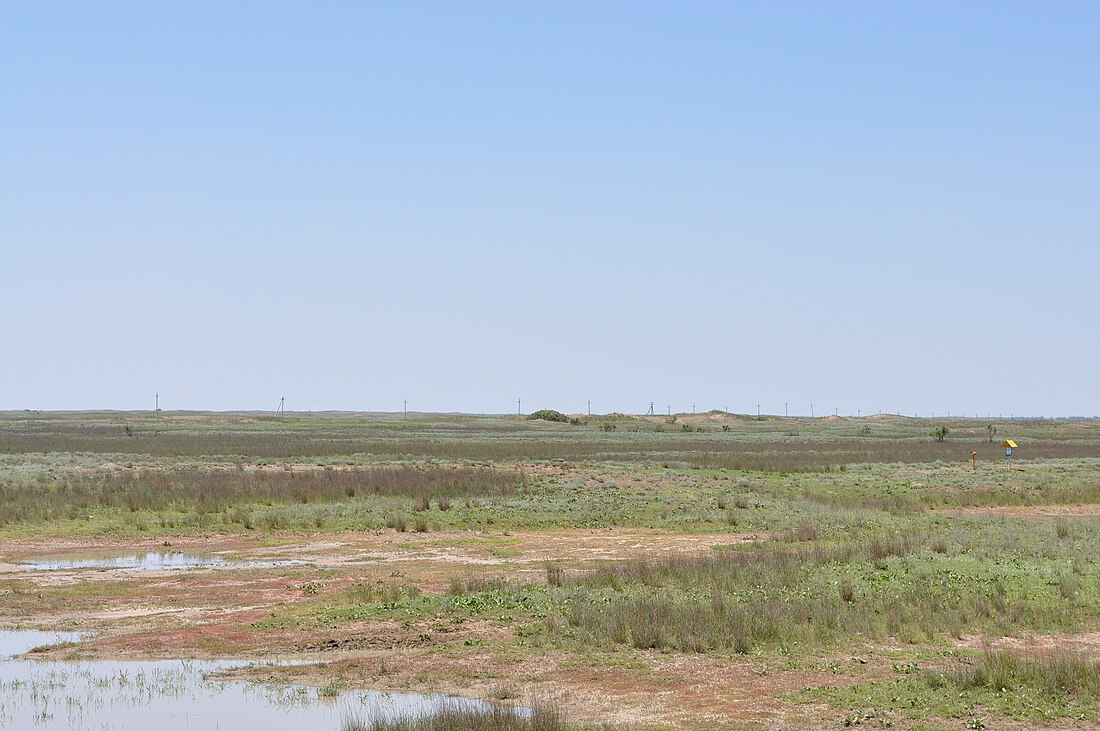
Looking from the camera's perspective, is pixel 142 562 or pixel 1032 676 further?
Result: pixel 142 562

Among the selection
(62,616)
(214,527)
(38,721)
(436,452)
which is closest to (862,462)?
→ (436,452)

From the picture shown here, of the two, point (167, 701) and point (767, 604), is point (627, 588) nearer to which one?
point (767, 604)

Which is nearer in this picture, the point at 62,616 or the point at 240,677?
the point at 240,677

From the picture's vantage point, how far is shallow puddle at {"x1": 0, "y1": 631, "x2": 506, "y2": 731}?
42.2 ft

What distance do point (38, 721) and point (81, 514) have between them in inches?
883

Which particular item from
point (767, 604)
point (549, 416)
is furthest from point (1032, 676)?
point (549, 416)

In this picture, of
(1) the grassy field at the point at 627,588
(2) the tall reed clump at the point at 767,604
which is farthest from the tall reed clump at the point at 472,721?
(2) the tall reed clump at the point at 767,604

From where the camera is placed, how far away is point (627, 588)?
20312 mm

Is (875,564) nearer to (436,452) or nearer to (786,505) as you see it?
(786,505)

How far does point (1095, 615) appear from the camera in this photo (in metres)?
17.3

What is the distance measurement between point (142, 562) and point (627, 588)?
1271cm

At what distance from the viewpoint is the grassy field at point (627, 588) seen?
13.5 m

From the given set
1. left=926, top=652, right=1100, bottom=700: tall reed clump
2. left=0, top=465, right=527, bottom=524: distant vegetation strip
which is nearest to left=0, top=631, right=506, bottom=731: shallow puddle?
left=926, top=652, right=1100, bottom=700: tall reed clump

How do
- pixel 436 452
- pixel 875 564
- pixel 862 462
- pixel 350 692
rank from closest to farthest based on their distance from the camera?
pixel 350 692, pixel 875 564, pixel 862 462, pixel 436 452
